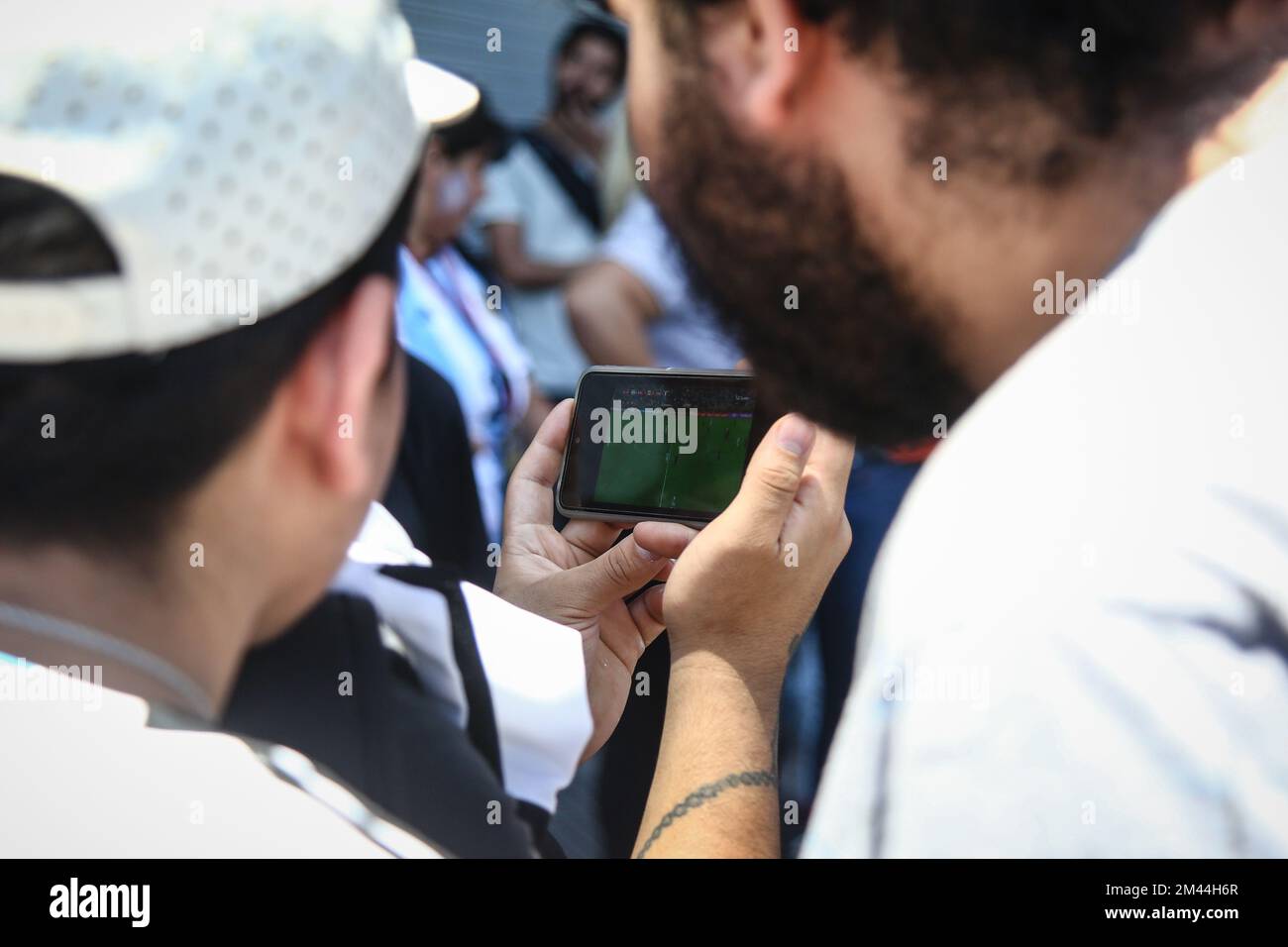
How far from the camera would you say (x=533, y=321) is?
1318mm

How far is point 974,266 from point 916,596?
1.01 feet

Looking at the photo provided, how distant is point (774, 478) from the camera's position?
1076mm

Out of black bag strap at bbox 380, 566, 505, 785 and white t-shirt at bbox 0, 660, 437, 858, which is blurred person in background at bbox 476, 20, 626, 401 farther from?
white t-shirt at bbox 0, 660, 437, 858

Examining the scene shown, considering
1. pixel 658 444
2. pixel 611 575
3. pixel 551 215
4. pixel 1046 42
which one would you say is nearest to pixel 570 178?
pixel 551 215

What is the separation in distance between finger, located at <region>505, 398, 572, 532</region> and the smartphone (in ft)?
0.29

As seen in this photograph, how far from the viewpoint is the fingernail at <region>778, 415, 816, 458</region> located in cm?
108

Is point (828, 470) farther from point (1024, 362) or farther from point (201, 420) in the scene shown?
point (201, 420)

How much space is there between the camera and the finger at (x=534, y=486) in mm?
1351

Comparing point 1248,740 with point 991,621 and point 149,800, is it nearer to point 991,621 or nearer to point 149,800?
point 991,621

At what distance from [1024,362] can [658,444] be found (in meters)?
0.40

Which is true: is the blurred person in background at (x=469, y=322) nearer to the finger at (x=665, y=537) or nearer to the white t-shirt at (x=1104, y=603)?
the finger at (x=665, y=537)

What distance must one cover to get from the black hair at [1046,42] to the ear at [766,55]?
18 mm

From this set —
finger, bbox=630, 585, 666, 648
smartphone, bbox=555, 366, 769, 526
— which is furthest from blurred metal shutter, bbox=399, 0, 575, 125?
finger, bbox=630, 585, 666, 648

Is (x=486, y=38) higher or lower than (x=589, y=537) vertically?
higher
